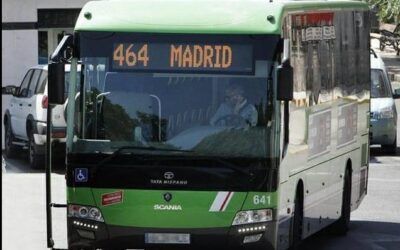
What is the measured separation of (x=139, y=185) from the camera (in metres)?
9.59

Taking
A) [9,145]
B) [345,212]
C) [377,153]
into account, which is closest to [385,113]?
[377,153]

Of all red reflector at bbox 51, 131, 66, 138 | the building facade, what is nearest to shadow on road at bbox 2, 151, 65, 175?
red reflector at bbox 51, 131, 66, 138

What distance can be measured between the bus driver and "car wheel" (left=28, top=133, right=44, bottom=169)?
10509 mm

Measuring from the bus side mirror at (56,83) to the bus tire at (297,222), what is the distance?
2718 mm

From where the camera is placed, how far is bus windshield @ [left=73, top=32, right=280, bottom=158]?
9.56 meters

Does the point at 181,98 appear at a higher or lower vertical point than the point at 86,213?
higher

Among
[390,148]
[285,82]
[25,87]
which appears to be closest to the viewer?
[285,82]

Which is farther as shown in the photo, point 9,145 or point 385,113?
point 385,113

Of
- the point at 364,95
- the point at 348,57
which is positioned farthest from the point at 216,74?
the point at 364,95

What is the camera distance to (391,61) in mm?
51406

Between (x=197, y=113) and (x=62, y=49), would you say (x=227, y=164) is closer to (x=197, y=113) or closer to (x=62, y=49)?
(x=197, y=113)

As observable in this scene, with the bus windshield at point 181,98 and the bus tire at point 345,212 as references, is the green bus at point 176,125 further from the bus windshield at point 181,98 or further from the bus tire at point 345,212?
the bus tire at point 345,212

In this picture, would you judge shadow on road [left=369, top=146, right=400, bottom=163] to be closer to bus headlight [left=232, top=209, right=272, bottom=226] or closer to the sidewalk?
bus headlight [left=232, top=209, right=272, bottom=226]

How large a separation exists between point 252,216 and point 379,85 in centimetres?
1518
